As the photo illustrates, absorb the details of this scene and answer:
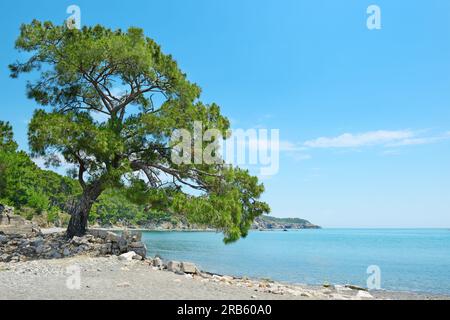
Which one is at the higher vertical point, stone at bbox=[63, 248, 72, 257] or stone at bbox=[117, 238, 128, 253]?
stone at bbox=[117, 238, 128, 253]

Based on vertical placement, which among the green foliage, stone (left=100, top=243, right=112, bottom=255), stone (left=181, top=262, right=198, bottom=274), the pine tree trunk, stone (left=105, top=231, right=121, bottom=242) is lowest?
stone (left=181, top=262, right=198, bottom=274)

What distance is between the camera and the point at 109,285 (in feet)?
32.0

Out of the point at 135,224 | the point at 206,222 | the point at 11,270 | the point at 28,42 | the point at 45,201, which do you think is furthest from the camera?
the point at 135,224

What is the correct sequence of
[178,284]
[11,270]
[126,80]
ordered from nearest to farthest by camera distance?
[178,284] → [11,270] → [126,80]

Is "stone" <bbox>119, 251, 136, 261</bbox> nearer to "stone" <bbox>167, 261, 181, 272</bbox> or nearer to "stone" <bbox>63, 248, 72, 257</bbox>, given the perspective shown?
"stone" <bbox>167, 261, 181, 272</bbox>

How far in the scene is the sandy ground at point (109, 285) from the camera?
28.5ft

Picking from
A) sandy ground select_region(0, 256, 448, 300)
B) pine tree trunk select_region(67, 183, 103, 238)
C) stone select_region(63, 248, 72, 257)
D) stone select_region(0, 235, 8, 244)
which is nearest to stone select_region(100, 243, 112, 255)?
stone select_region(63, 248, 72, 257)

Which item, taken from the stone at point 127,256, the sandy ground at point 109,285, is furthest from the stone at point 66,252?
the stone at point 127,256

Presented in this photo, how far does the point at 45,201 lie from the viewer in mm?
65188

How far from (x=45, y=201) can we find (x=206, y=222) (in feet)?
192

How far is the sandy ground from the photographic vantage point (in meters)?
8.68

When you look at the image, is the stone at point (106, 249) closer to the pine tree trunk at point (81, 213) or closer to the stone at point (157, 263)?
the pine tree trunk at point (81, 213)

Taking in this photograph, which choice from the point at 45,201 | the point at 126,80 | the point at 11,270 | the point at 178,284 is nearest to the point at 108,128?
the point at 126,80

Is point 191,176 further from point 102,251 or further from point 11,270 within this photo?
point 11,270
